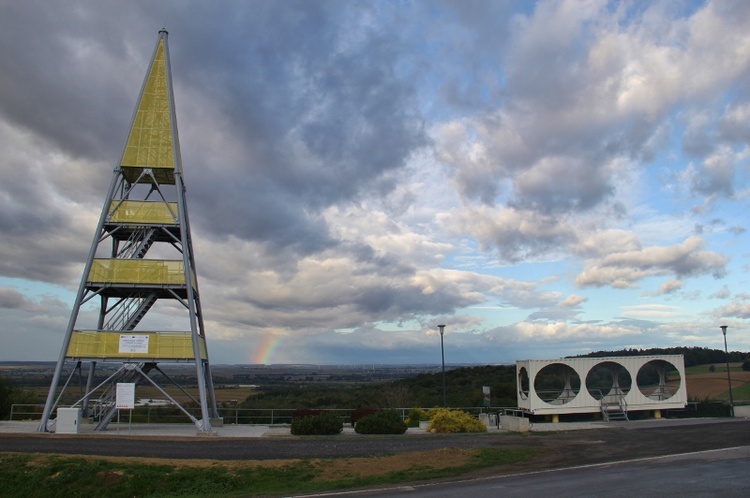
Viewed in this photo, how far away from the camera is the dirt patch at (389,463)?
1642 cm

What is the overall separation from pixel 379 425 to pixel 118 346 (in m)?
14.2

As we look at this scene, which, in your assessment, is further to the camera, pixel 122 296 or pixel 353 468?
pixel 122 296

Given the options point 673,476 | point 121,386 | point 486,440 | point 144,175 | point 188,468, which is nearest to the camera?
point 673,476

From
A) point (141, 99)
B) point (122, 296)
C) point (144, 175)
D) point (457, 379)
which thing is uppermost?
point (141, 99)

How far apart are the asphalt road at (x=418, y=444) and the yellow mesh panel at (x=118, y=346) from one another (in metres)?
4.31

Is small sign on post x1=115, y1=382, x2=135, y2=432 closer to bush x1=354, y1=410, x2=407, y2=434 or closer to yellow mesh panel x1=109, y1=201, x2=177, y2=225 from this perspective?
yellow mesh panel x1=109, y1=201, x2=177, y2=225

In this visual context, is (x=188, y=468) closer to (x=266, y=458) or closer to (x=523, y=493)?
(x=266, y=458)

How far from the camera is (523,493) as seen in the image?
12.5m

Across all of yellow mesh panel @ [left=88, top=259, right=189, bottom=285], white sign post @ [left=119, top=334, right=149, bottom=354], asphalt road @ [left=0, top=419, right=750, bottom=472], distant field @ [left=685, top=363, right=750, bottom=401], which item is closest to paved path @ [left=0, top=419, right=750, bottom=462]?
asphalt road @ [left=0, top=419, right=750, bottom=472]

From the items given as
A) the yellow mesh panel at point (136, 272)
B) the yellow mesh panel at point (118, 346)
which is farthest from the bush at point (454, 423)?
the yellow mesh panel at point (136, 272)

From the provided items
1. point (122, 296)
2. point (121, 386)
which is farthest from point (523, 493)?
point (122, 296)

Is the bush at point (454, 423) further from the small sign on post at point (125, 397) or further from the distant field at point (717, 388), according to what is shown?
the distant field at point (717, 388)

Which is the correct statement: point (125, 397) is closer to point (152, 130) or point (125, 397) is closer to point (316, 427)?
point (316, 427)

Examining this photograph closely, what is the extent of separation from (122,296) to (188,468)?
57.4 ft
